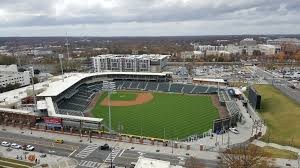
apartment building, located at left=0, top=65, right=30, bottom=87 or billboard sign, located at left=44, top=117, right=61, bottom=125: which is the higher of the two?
apartment building, located at left=0, top=65, right=30, bottom=87

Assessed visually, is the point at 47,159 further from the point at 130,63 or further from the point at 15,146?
the point at 130,63

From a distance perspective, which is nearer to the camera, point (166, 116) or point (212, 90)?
point (166, 116)

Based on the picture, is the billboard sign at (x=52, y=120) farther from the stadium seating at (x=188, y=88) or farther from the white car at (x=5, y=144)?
the stadium seating at (x=188, y=88)

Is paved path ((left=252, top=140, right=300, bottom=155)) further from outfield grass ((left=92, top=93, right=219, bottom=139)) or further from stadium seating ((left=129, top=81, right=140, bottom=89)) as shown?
stadium seating ((left=129, top=81, right=140, bottom=89))

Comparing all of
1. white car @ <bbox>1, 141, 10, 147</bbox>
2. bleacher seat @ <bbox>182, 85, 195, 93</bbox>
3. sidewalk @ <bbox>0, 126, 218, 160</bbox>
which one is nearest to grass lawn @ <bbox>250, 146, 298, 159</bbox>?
sidewalk @ <bbox>0, 126, 218, 160</bbox>

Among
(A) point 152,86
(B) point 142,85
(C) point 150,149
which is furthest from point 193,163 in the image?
(B) point 142,85

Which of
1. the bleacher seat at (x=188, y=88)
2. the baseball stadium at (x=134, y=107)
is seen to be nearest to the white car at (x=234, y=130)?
the baseball stadium at (x=134, y=107)

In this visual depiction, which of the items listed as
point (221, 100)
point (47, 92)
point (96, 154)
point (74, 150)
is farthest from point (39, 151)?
point (221, 100)
